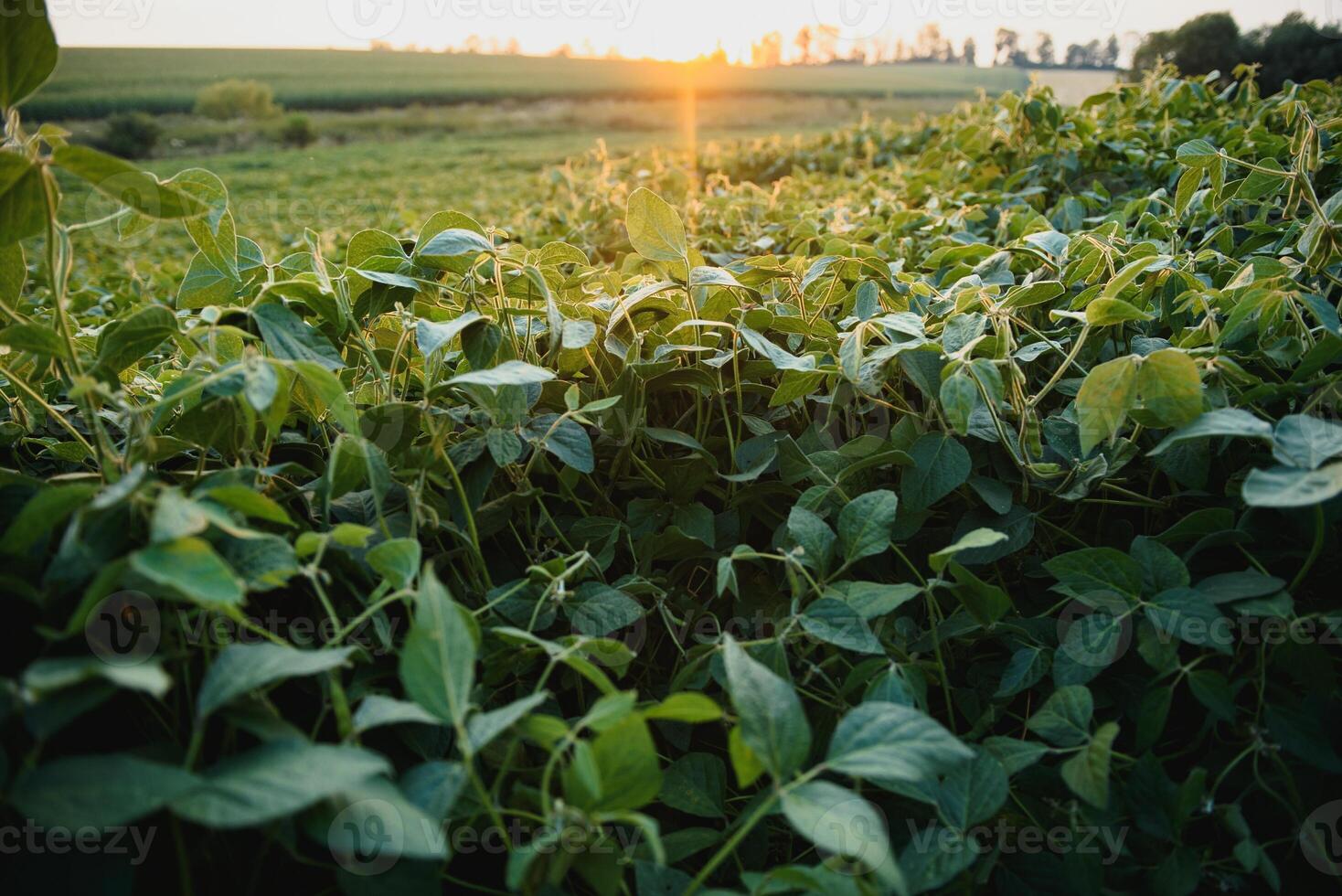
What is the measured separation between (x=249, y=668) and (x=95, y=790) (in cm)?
7

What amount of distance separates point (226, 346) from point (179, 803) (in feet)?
1.11

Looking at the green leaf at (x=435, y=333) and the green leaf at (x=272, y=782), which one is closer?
the green leaf at (x=272, y=782)

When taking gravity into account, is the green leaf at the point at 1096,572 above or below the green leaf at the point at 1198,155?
below

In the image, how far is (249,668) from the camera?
0.35 meters

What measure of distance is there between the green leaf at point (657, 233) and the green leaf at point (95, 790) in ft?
1.44

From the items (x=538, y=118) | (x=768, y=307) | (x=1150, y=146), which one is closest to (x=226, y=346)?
(x=768, y=307)

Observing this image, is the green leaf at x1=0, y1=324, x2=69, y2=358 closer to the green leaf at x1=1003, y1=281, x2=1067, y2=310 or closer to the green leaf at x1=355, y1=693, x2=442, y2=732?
the green leaf at x1=355, y1=693, x2=442, y2=732

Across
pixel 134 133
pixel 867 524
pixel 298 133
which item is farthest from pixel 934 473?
pixel 134 133

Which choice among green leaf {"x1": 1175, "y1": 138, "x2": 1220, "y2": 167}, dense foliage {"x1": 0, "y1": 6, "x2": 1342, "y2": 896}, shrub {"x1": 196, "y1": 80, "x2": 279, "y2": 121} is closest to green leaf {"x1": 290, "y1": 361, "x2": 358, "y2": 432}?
dense foliage {"x1": 0, "y1": 6, "x2": 1342, "y2": 896}

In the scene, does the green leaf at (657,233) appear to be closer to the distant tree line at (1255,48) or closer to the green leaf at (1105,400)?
the green leaf at (1105,400)

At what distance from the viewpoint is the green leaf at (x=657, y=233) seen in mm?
597

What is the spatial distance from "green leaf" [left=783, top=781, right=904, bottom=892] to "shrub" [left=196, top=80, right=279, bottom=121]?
16.4m

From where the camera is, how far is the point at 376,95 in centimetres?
1644

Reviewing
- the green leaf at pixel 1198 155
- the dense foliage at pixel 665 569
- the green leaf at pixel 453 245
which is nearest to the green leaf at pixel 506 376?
the dense foliage at pixel 665 569
